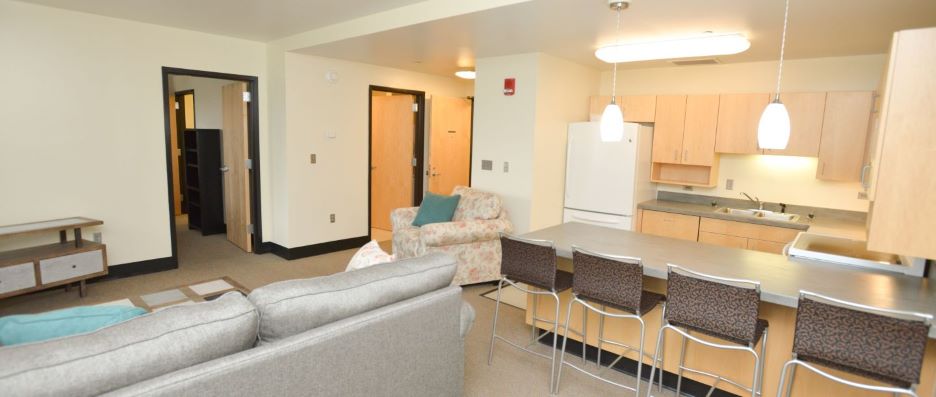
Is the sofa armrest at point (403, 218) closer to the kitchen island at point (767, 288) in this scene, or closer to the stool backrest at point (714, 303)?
the kitchen island at point (767, 288)

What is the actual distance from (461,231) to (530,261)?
1554mm

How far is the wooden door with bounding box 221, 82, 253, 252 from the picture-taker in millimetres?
5414

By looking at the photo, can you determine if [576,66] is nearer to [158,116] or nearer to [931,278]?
[931,278]

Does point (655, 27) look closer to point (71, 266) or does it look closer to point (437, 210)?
point (437, 210)

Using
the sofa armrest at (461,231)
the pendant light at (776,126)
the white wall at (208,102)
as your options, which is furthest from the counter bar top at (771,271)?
the white wall at (208,102)

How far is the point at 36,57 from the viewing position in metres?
3.89

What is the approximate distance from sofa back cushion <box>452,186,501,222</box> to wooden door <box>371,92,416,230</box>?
185cm

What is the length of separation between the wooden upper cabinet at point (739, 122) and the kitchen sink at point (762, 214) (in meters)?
0.55

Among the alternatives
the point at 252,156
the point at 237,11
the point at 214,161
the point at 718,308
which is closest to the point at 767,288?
the point at 718,308

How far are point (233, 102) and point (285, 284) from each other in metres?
4.52

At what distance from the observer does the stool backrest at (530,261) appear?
271cm

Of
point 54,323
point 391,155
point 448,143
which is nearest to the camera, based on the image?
point 54,323

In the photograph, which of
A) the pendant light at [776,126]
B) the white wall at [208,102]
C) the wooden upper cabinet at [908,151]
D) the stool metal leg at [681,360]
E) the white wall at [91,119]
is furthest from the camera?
the white wall at [208,102]

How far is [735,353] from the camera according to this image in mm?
2508
